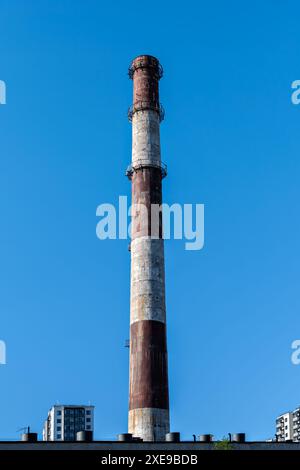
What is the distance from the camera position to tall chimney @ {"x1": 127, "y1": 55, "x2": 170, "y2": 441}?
67562mm

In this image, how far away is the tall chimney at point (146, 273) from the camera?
Answer: 67562 millimetres

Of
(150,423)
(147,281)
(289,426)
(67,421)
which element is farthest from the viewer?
(67,421)

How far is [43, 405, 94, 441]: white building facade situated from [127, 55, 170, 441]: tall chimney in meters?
113

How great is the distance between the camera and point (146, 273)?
234 feet

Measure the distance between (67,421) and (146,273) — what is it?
380 ft

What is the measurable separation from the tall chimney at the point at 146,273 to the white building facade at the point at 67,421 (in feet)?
371

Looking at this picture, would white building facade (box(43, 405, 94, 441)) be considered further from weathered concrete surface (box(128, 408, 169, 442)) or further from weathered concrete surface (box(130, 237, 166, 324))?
weathered concrete surface (box(128, 408, 169, 442))

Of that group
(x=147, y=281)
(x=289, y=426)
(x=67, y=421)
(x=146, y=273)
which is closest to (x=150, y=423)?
(x=147, y=281)

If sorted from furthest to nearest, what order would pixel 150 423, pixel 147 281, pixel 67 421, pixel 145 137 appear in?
pixel 67 421
pixel 145 137
pixel 147 281
pixel 150 423

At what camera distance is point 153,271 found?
7150 centimetres

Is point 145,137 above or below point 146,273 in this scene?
above

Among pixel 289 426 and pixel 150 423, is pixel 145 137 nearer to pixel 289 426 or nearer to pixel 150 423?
pixel 150 423
